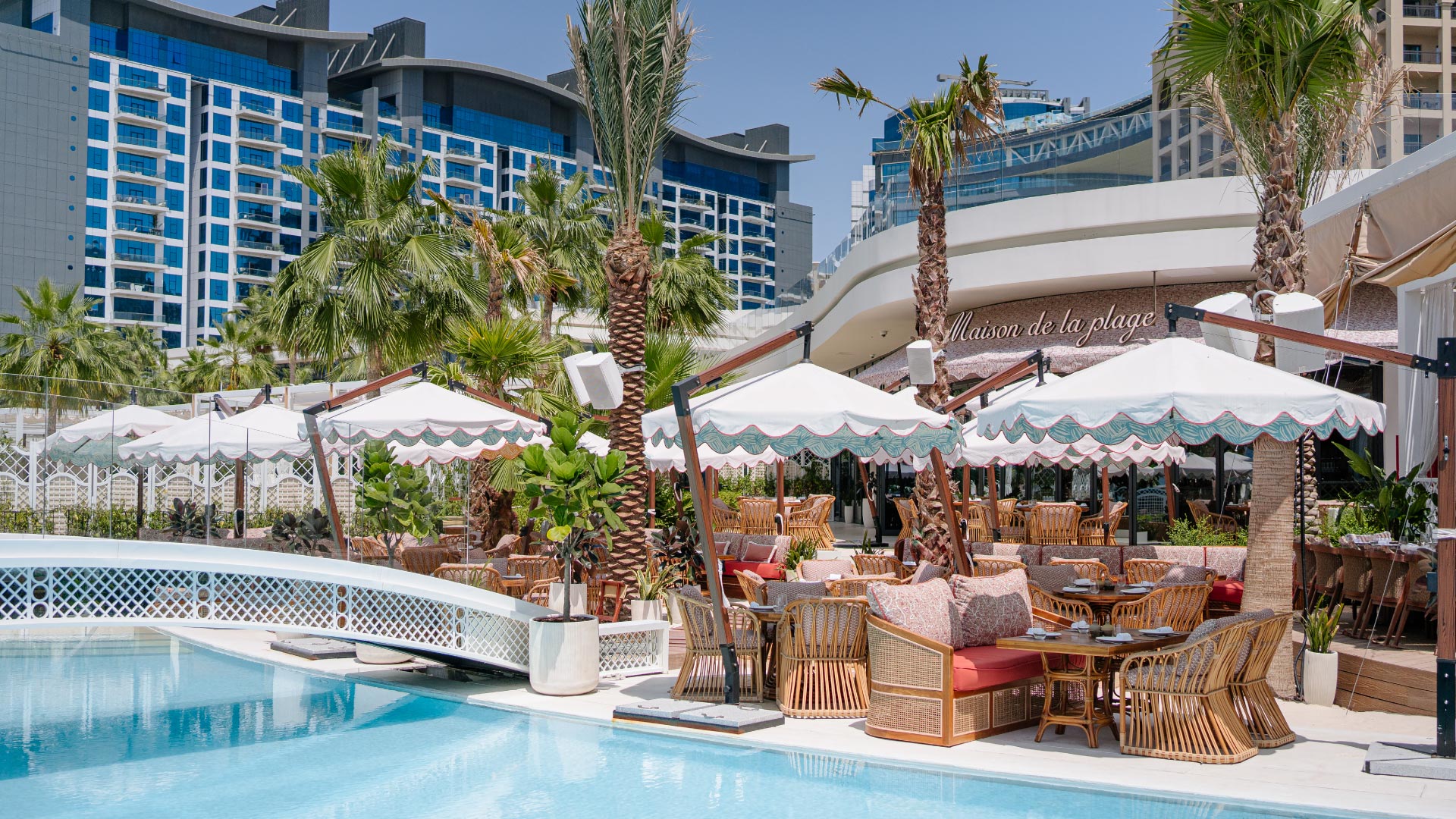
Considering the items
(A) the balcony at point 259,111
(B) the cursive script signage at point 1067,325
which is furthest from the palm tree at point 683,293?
(A) the balcony at point 259,111

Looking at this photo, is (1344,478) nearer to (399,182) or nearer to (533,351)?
(533,351)

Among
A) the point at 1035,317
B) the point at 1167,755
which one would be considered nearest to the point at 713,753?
the point at 1167,755

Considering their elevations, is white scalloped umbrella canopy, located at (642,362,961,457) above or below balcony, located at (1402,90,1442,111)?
below

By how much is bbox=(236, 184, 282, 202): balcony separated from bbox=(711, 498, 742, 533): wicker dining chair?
73004mm

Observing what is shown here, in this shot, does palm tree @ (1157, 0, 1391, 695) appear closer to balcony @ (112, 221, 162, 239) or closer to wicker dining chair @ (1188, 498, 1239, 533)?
wicker dining chair @ (1188, 498, 1239, 533)

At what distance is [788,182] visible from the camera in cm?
13675

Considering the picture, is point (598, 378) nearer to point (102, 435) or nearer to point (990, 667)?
point (102, 435)

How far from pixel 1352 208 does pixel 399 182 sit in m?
13.8

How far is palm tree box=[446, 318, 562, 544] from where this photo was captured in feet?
57.2

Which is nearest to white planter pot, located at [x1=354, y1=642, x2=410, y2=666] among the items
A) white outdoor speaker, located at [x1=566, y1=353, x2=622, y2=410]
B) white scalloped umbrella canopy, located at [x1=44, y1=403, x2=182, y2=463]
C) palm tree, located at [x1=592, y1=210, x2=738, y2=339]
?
white scalloped umbrella canopy, located at [x1=44, y1=403, x2=182, y2=463]

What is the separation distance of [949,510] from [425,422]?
5724 mm

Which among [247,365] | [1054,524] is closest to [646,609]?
[1054,524]

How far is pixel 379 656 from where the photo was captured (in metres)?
12.4

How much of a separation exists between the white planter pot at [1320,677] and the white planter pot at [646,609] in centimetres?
615
